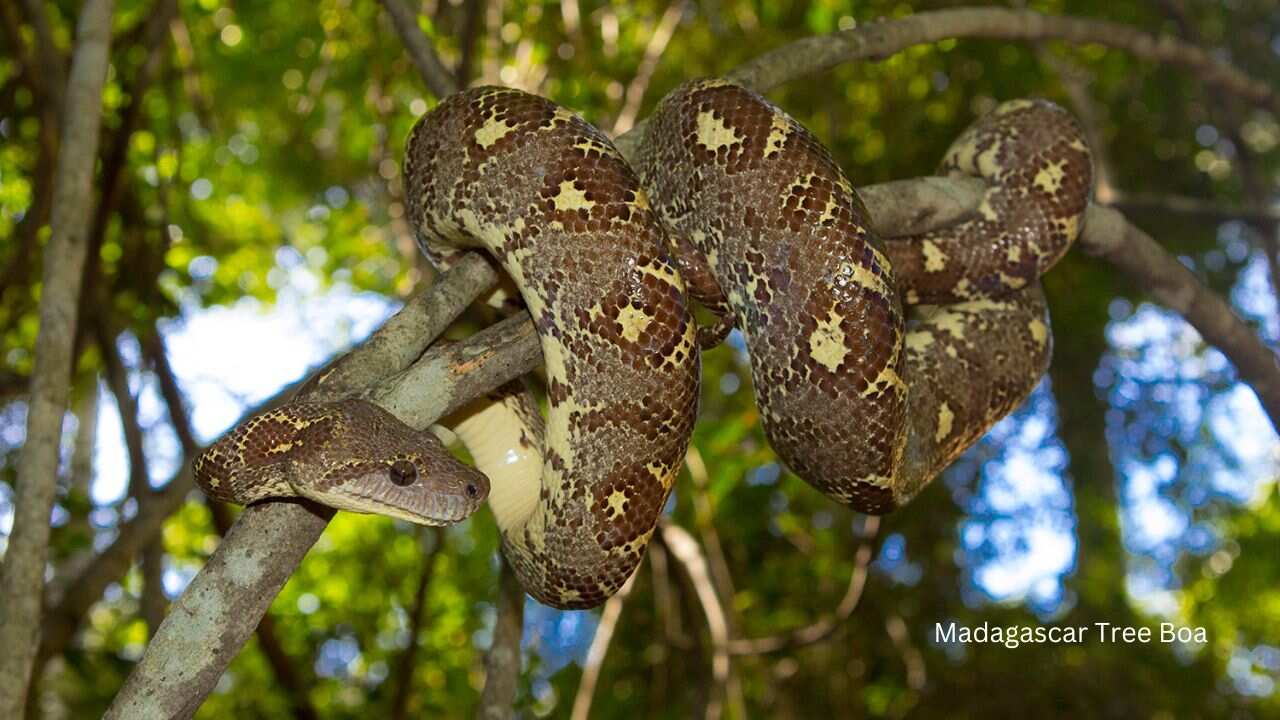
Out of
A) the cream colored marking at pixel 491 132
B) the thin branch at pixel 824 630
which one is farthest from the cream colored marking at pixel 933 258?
the thin branch at pixel 824 630

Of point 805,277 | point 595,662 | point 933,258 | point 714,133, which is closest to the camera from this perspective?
point 805,277

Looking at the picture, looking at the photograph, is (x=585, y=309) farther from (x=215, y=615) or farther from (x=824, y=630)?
(x=824, y=630)

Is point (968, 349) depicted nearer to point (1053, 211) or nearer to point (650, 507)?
point (1053, 211)

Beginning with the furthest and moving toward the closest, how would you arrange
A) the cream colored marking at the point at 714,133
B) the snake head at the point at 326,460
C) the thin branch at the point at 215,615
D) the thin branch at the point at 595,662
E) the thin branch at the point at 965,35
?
the thin branch at the point at 595,662
the thin branch at the point at 965,35
the cream colored marking at the point at 714,133
the snake head at the point at 326,460
the thin branch at the point at 215,615

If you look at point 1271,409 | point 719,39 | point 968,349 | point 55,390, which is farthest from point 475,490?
point 719,39

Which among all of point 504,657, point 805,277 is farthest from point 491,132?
point 504,657

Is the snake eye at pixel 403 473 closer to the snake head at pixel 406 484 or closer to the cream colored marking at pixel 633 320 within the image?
the snake head at pixel 406 484
